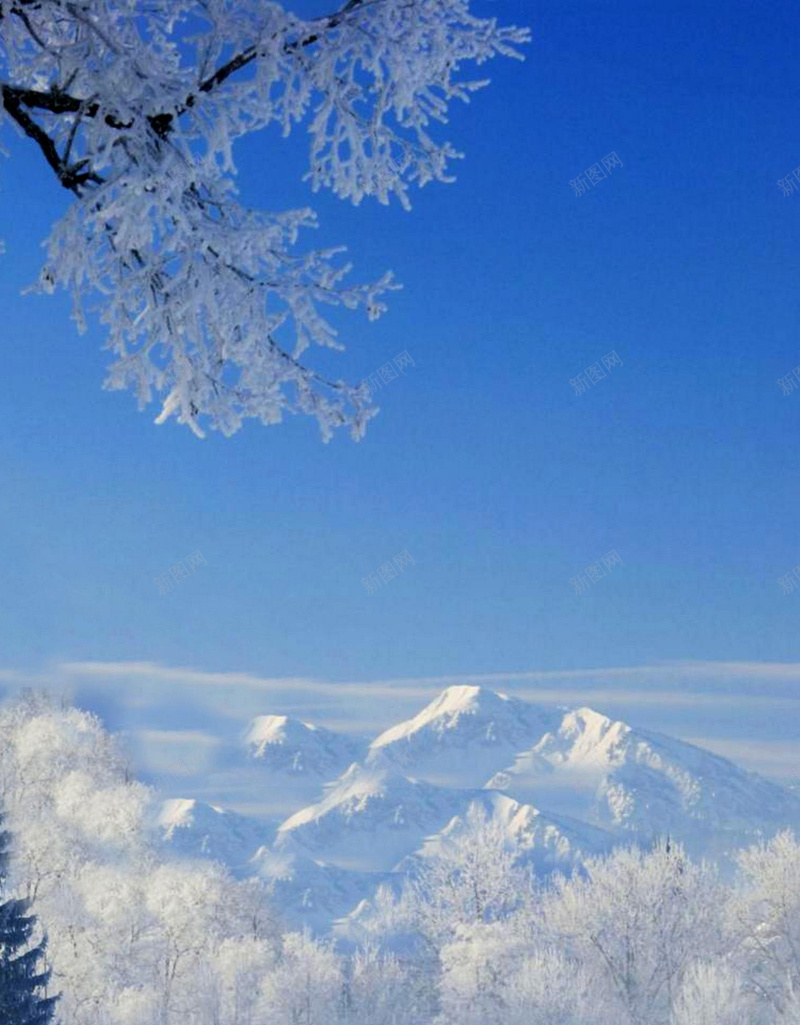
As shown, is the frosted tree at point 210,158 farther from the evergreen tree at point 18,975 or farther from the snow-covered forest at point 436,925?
the snow-covered forest at point 436,925

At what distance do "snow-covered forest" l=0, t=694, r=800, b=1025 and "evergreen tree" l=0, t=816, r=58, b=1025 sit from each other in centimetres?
984

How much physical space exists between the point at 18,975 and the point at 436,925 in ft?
69.9

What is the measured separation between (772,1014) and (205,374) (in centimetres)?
4233

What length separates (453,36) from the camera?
188 inches

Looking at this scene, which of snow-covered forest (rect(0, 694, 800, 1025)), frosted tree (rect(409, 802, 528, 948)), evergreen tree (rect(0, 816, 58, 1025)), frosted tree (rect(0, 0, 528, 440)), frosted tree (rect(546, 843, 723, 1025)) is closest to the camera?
frosted tree (rect(0, 0, 528, 440))

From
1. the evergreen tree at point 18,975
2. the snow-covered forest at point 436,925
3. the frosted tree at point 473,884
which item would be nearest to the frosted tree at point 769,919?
the snow-covered forest at point 436,925

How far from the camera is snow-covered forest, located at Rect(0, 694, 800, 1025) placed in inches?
1512

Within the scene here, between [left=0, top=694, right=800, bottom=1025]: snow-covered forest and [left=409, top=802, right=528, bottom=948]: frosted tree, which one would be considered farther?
[left=409, top=802, right=528, bottom=948]: frosted tree

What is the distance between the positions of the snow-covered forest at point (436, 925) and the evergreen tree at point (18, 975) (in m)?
9.84

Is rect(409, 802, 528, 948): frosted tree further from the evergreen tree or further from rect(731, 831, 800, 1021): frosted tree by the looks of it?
the evergreen tree

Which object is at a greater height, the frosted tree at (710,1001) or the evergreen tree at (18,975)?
the evergreen tree at (18,975)

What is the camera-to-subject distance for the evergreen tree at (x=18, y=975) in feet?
88.2

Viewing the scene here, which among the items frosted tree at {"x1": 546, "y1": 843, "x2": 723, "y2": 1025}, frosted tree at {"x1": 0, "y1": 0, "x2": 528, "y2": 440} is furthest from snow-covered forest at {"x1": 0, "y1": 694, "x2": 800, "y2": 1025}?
frosted tree at {"x1": 0, "y1": 0, "x2": 528, "y2": 440}

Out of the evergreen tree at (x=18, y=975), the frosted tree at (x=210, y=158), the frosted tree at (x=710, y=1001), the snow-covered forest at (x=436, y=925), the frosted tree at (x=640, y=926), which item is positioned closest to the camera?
the frosted tree at (x=210, y=158)
